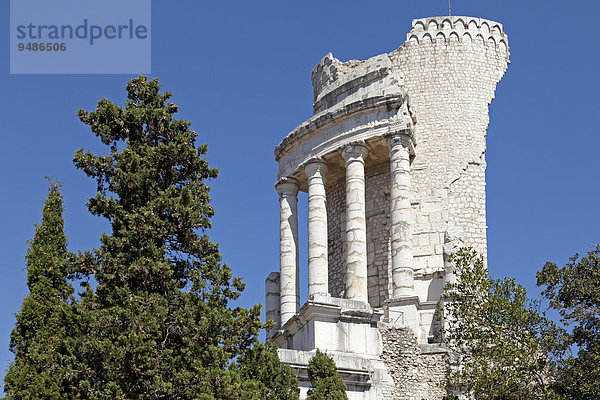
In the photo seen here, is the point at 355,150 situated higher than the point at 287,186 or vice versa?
the point at 355,150

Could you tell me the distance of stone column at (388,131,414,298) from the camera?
111 feet

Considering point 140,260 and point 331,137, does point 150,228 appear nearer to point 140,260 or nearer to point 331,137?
point 140,260

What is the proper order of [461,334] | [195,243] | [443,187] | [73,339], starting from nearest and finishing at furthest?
[73,339] → [195,243] → [461,334] → [443,187]

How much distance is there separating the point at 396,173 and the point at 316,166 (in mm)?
3251

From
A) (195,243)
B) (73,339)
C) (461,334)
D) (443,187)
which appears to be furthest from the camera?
(443,187)

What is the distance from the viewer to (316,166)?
37375 mm

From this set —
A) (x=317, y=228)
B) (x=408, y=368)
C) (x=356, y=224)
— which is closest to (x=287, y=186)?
(x=317, y=228)

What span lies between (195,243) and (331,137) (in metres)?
15.9

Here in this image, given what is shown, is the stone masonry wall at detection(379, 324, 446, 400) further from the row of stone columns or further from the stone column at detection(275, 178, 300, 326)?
the stone column at detection(275, 178, 300, 326)

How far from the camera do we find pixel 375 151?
37156 mm

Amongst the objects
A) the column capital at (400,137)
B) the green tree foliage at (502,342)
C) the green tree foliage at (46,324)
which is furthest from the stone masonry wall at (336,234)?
the green tree foliage at (46,324)

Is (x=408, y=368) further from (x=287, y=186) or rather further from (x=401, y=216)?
(x=287, y=186)

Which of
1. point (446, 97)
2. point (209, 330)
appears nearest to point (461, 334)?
point (209, 330)

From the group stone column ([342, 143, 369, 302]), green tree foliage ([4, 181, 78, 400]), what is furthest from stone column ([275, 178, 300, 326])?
green tree foliage ([4, 181, 78, 400])
